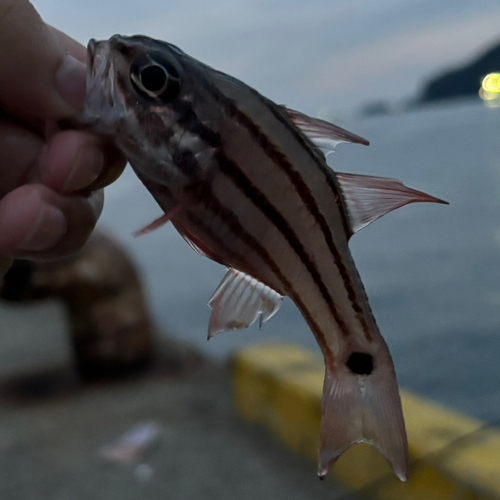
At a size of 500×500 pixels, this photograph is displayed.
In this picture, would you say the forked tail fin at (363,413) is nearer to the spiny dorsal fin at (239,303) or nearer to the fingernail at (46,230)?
the spiny dorsal fin at (239,303)

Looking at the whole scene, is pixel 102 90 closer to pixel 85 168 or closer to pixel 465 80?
pixel 85 168

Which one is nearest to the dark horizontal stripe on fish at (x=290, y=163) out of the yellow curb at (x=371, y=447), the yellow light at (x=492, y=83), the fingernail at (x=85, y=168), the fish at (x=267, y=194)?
the fish at (x=267, y=194)

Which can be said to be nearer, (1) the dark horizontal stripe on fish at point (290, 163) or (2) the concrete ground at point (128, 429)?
(1) the dark horizontal stripe on fish at point (290, 163)

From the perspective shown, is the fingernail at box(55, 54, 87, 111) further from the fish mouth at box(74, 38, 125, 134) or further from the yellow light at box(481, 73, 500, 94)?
the yellow light at box(481, 73, 500, 94)

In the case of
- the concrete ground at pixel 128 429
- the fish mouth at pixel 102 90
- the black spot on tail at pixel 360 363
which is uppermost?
the fish mouth at pixel 102 90

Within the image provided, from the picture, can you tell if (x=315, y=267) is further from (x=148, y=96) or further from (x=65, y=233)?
(x=65, y=233)

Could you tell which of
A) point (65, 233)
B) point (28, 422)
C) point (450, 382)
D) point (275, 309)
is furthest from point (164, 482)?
point (275, 309)

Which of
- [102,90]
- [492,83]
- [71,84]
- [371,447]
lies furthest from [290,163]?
[371,447]
